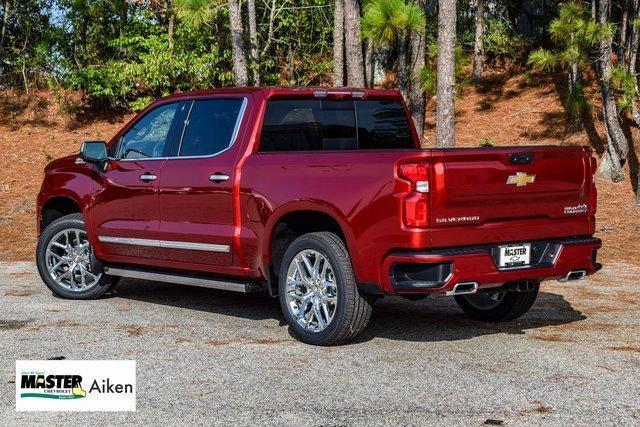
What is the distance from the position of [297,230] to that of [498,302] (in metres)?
1.86

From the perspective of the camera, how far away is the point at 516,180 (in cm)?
680

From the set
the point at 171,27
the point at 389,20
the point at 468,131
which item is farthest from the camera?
the point at 171,27

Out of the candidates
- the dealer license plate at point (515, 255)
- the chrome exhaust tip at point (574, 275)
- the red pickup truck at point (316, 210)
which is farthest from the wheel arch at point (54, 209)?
the chrome exhaust tip at point (574, 275)

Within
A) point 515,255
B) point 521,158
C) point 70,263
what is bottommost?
point 70,263

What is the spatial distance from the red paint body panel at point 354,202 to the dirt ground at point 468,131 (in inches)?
257

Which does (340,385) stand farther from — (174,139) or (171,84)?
(171,84)

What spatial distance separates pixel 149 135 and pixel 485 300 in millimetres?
3299

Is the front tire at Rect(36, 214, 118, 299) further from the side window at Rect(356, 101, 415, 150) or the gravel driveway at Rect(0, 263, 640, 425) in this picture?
the side window at Rect(356, 101, 415, 150)

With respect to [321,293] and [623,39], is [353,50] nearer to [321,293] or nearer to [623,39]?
[623,39]

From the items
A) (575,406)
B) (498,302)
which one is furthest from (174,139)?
(575,406)

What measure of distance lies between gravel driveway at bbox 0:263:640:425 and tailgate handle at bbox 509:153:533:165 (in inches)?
53.1

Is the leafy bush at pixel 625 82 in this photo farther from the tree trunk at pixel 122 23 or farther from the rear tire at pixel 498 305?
the tree trunk at pixel 122 23

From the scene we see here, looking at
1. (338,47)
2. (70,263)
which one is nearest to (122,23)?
(338,47)

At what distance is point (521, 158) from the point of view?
268 inches
